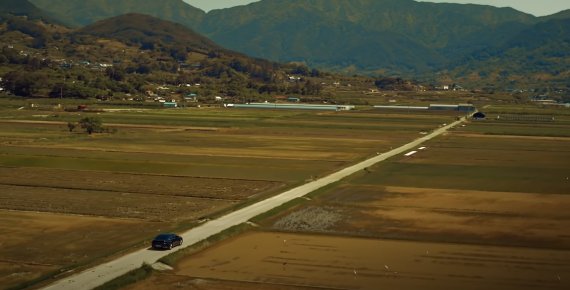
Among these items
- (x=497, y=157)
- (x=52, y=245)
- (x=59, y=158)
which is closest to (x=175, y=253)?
(x=52, y=245)

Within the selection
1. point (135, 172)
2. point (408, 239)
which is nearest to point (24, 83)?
point (135, 172)

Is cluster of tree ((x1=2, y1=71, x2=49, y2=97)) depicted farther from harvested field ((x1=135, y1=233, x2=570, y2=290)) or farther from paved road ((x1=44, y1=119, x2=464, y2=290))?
harvested field ((x1=135, y1=233, x2=570, y2=290))

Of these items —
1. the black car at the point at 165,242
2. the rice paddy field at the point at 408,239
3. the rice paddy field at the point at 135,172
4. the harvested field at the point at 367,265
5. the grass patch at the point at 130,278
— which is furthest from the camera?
the rice paddy field at the point at 135,172

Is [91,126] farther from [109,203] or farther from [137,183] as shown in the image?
[109,203]

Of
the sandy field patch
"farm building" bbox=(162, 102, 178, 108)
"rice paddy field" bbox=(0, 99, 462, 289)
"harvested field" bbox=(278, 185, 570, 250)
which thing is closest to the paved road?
"rice paddy field" bbox=(0, 99, 462, 289)

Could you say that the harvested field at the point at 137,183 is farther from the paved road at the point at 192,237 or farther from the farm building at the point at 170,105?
the farm building at the point at 170,105

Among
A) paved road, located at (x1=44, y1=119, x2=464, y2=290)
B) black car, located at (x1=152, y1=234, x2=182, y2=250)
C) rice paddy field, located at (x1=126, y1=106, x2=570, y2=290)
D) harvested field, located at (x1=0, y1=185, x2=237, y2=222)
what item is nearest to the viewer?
paved road, located at (x1=44, y1=119, x2=464, y2=290)

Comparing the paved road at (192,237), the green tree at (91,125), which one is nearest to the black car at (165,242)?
the paved road at (192,237)
